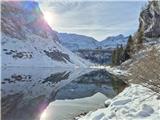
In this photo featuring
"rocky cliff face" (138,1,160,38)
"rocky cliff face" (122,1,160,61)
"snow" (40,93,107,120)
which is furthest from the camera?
"rocky cliff face" (138,1,160,38)

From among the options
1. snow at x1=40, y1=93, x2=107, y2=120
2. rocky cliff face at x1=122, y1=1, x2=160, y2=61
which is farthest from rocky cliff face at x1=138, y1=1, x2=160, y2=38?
snow at x1=40, y1=93, x2=107, y2=120

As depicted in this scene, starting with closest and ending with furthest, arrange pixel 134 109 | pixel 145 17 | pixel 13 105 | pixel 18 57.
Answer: pixel 134 109, pixel 13 105, pixel 145 17, pixel 18 57

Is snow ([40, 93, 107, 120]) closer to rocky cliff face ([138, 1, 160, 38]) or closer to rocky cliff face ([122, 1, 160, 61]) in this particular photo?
rocky cliff face ([122, 1, 160, 61])

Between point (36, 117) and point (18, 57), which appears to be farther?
point (18, 57)

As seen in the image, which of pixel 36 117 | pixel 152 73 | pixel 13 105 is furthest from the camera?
pixel 13 105

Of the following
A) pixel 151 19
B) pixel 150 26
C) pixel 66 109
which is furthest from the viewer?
pixel 151 19

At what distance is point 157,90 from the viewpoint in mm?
16453

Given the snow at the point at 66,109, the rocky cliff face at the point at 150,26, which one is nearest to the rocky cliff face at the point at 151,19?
the rocky cliff face at the point at 150,26

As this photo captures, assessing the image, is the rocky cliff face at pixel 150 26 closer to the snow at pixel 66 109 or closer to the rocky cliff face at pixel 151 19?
the rocky cliff face at pixel 151 19

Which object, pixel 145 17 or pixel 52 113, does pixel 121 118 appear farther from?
pixel 145 17

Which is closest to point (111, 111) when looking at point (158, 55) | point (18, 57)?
point (158, 55)

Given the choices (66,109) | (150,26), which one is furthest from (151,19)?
(66,109)

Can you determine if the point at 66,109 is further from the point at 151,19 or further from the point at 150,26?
the point at 151,19

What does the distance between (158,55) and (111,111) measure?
414cm
